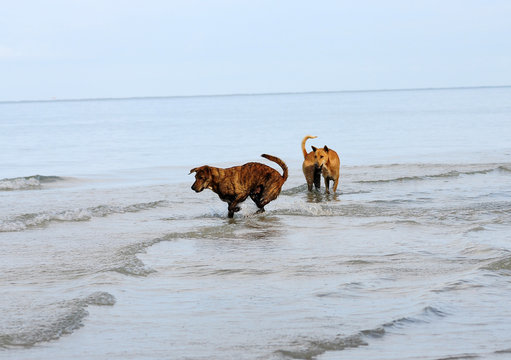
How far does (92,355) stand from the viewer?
513 cm

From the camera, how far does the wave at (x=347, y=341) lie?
511 centimetres

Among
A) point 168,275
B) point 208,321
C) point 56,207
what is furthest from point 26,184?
point 208,321

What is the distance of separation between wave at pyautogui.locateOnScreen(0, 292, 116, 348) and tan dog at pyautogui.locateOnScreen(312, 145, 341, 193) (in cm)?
817

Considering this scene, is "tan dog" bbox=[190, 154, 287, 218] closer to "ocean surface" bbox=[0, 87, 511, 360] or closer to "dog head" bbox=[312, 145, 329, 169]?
"ocean surface" bbox=[0, 87, 511, 360]

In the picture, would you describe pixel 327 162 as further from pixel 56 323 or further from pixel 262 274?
pixel 56 323

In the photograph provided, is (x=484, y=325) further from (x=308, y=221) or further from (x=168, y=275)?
(x=308, y=221)

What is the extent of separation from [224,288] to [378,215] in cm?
551

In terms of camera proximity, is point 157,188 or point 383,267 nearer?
point 383,267

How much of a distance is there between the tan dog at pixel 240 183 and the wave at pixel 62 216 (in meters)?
2.27

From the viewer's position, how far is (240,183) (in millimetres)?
11797

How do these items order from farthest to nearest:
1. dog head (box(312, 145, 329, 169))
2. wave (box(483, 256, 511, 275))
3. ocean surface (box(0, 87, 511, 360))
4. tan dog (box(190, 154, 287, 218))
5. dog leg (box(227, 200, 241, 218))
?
dog head (box(312, 145, 329, 169)) < dog leg (box(227, 200, 241, 218)) < tan dog (box(190, 154, 287, 218)) < wave (box(483, 256, 511, 275)) < ocean surface (box(0, 87, 511, 360))

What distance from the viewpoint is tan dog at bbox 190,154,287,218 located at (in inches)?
449

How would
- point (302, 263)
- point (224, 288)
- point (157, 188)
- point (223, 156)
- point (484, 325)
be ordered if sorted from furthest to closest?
1. point (223, 156)
2. point (157, 188)
3. point (302, 263)
4. point (224, 288)
5. point (484, 325)

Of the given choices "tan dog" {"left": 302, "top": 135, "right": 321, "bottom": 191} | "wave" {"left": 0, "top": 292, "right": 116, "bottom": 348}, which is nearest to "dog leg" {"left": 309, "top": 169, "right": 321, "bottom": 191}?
"tan dog" {"left": 302, "top": 135, "right": 321, "bottom": 191}
